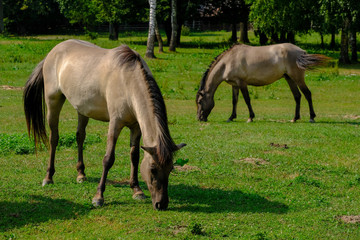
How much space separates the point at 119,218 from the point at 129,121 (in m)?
1.41

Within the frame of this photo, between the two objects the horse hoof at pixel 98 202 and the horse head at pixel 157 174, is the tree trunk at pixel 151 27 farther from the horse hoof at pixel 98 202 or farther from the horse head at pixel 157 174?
the horse head at pixel 157 174

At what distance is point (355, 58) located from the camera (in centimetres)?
3234

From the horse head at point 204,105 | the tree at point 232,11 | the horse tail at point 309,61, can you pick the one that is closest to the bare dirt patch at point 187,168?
the horse head at point 204,105

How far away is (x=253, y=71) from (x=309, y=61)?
5.74ft

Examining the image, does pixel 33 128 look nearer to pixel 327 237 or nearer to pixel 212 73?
pixel 327 237

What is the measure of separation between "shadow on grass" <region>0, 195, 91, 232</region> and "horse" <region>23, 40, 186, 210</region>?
1.22 feet

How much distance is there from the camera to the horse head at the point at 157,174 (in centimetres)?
629

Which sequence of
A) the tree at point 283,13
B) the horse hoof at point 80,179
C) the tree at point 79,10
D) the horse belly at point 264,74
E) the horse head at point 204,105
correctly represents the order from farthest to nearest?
the tree at point 79,10, the tree at point 283,13, the horse head at point 204,105, the horse belly at point 264,74, the horse hoof at point 80,179

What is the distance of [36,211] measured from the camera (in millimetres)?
6746

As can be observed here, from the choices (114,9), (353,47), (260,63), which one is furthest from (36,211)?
(114,9)

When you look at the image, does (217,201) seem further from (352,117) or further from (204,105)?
(352,117)

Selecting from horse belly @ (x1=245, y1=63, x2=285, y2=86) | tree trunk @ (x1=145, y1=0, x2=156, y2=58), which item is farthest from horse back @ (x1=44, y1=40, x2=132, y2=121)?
tree trunk @ (x1=145, y1=0, x2=156, y2=58)

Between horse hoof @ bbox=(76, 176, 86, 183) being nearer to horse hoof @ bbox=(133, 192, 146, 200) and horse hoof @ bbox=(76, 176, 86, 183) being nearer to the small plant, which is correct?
horse hoof @ bbox=(133, 192, 146, 200)

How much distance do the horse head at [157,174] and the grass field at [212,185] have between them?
0.23 meters
